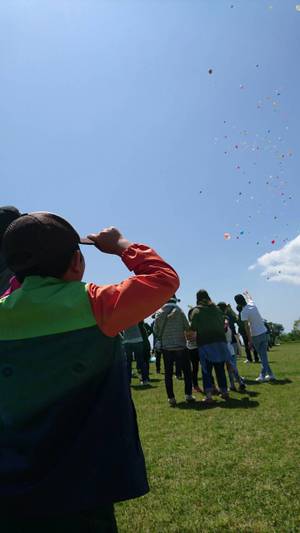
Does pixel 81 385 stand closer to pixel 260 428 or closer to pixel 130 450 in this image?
pixel 130 450

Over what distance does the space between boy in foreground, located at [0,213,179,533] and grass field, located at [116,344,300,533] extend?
2.07m

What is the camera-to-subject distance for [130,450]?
1.47 meters

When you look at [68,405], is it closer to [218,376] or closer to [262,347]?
[218,376]

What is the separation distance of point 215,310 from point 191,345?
4.96 feet

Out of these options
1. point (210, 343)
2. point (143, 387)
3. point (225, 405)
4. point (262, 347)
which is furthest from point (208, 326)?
point (143, 387)

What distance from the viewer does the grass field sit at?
3.19 metres

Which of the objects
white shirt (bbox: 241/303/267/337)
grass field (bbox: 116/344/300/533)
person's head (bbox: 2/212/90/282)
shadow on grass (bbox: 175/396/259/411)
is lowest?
grass field (bbox: 116/344/300/533)

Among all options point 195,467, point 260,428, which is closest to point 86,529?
point 195,467

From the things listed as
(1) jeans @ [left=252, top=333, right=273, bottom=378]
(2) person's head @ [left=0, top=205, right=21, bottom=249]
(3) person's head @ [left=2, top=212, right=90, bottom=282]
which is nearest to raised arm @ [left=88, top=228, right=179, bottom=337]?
(3) person's head @ [left=2, top=212, right=90, bottom=282]

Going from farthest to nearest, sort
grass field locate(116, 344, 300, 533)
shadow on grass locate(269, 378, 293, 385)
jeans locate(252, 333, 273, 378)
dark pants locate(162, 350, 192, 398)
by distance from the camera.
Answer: jeans locate(252, 333, 273, 378) → shadow on grass locate(269, 378, 293, 385) → dark pants locate(162, 350, 192, 398) → grass field locate(116, 344, 300, 533)

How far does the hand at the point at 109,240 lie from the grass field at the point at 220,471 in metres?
2.47

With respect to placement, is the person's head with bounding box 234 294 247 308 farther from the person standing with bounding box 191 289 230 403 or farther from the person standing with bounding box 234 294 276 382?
the person standing with bounding box 191 289 230 403

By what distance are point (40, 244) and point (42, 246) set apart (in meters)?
0.01

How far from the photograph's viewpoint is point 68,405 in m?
1.44
